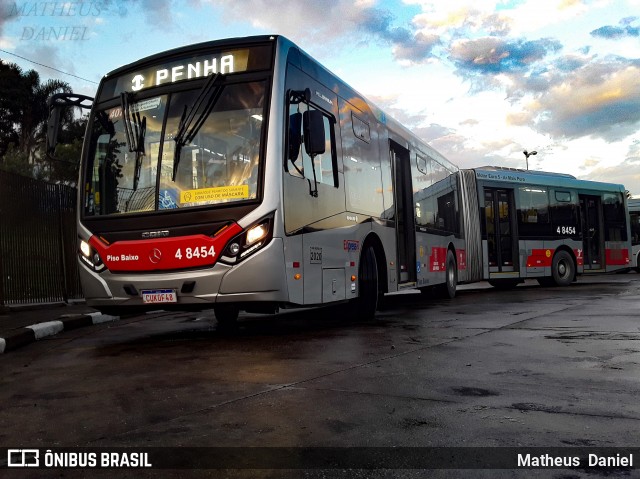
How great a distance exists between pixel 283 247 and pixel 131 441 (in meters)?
3.86

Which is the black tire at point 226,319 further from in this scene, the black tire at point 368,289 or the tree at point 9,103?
the tree at point 9,103

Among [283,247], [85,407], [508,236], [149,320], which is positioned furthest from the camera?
[508,236]

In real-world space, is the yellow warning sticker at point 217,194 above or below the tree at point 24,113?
below

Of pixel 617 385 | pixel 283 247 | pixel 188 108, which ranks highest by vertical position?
pixel 188 108

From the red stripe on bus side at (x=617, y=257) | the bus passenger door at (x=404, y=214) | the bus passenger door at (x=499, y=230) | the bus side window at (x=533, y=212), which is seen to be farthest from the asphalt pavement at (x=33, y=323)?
the red stripe on bus side at (x=617, y=257)

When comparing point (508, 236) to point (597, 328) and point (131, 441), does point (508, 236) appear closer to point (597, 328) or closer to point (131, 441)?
point (597, 328)

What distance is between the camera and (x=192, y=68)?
770 cm

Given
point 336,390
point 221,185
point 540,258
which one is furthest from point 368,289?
point 540,258

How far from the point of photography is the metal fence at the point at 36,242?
12.0 metres

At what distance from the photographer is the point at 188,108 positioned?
7.45 metres

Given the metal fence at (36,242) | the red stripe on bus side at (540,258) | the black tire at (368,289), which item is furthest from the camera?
the red stripe on bus side at (540,258)

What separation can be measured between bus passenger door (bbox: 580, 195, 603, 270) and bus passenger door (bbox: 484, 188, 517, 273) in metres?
3.17

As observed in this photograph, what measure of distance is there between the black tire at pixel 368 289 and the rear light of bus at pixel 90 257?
12.6 feet

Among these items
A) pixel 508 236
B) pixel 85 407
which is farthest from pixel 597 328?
pixel 508 236
